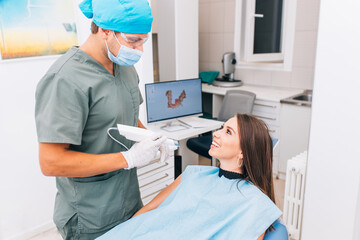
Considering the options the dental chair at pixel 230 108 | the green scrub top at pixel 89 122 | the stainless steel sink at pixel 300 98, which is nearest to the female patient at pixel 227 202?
the green scrub top at pixel 89 122

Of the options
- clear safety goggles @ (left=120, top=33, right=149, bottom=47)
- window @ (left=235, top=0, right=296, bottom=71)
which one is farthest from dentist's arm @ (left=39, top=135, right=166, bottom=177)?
window @ (left=235, top=0, right=296, bottom=71)

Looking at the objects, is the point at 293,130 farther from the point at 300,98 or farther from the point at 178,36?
the point at 178,36

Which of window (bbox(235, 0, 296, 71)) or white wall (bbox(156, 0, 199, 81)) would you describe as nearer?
white wall (bbox(156, 0, 199, 81))

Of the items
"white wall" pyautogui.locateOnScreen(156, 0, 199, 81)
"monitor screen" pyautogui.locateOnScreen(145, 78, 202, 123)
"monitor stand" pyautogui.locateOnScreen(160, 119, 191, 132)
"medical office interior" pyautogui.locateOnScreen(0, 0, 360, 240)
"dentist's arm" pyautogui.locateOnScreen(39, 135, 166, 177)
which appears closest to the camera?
"dentist's arm" pyautogui.locateOnScreen(39, 135, 166, 177)

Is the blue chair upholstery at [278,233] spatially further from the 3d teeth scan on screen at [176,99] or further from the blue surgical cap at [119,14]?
the 3d teeth scan on screen at [176,99]

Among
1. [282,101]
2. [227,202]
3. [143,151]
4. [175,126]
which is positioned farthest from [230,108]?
[143,151]

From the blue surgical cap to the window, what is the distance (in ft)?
7.65

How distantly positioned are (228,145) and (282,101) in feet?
5.78

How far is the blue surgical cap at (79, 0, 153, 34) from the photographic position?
1.09m

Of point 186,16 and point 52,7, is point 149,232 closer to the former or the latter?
point 52,7

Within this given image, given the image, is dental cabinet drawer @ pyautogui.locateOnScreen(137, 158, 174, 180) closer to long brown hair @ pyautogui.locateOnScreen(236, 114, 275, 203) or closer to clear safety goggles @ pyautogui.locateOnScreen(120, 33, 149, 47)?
long brown hair @ pyautogui.locateOnScreen(236, 114, 275, 203)

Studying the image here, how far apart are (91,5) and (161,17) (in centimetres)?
197

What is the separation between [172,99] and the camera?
8.38 feet

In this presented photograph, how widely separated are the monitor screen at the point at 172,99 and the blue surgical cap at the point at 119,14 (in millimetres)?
1237
